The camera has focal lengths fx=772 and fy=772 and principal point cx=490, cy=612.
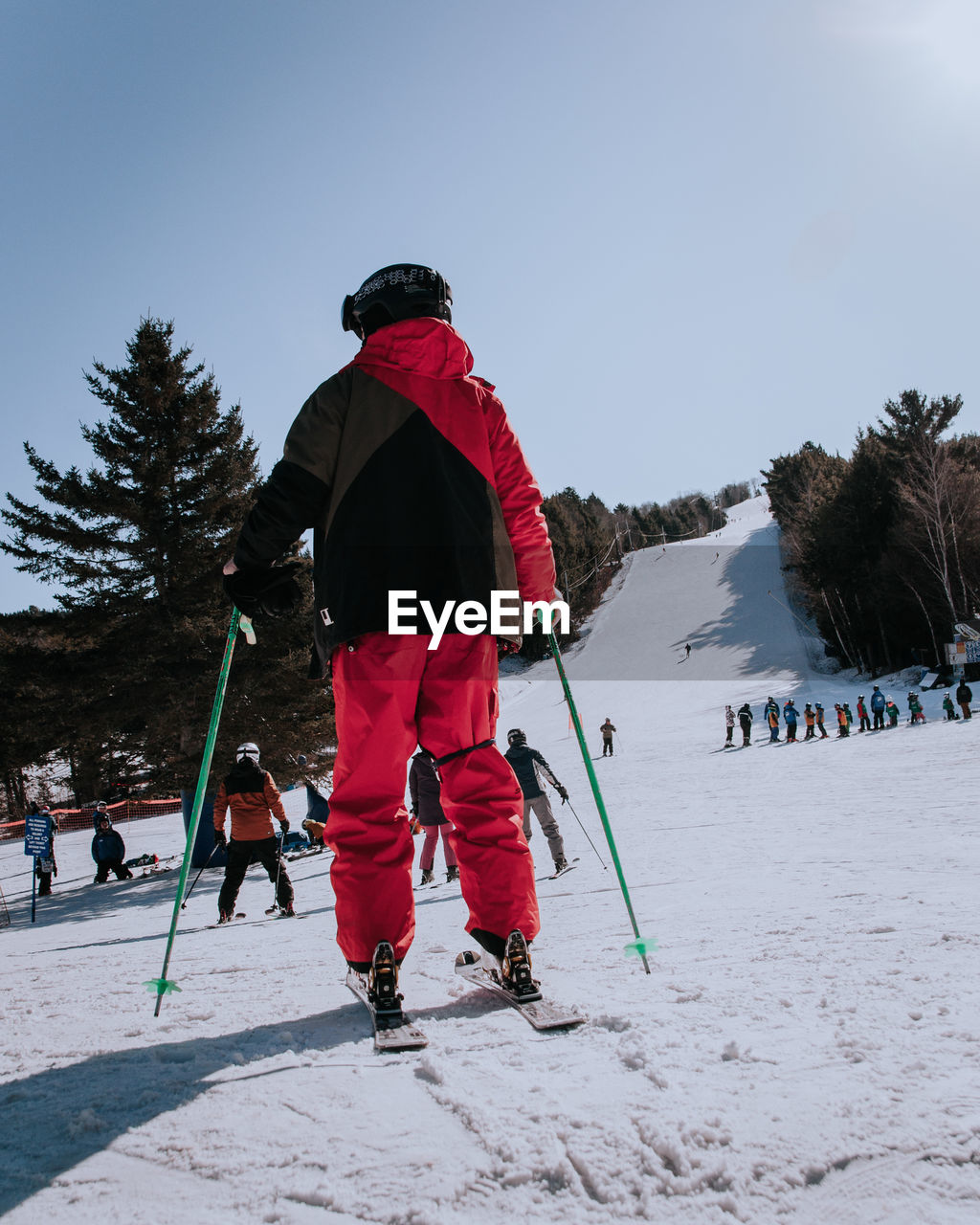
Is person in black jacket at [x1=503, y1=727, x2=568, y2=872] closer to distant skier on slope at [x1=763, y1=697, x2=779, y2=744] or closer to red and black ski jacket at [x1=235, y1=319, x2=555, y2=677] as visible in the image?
red and black ski jacket at [x1=235, y1=319, x2=555, y2=677]

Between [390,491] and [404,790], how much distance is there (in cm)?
90

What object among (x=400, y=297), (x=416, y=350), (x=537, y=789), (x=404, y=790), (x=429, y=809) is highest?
(x=400, y=297)

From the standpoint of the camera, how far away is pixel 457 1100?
1.47 meters

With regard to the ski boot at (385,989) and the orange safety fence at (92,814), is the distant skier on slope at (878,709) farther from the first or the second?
the ski boot at (385,989)

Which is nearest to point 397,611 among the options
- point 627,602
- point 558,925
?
point 558,925

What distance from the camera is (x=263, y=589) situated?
2.65 m

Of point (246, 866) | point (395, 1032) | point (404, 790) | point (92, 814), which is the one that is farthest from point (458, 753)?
point (92, 814)

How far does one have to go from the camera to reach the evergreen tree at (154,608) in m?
13.6

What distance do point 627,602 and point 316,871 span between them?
51105 millimetres

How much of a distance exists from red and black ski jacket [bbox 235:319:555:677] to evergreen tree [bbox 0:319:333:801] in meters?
11.6

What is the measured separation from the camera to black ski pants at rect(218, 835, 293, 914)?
7.10 metres

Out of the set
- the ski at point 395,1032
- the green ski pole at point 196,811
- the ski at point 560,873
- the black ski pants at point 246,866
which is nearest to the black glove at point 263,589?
the green ski pole at point 196,811

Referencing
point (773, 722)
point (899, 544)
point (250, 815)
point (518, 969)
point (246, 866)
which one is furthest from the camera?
point (899, 544)

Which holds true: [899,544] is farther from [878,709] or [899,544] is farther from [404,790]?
[404,790]
